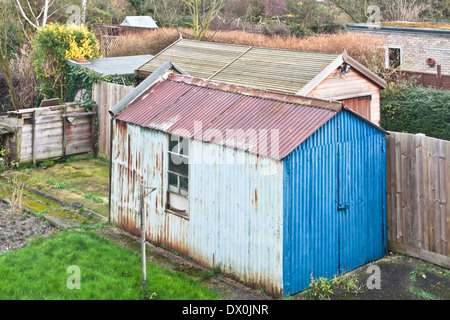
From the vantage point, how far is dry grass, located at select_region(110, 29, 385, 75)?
18.9 m

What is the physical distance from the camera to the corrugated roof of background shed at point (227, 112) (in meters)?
8.07

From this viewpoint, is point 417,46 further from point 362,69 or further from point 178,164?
point 178,164

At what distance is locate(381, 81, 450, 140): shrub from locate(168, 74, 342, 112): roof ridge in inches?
337

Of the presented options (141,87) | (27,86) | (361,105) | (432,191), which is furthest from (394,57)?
(432,191)

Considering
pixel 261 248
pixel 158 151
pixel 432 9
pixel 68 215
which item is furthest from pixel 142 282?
pixel 432 9

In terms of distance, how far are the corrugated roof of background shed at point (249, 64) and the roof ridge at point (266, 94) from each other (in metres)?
3.27

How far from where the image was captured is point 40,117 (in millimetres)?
15000

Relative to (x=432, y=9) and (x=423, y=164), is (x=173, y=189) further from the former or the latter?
(x=432, y=9)

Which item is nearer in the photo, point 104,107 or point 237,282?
point 237,282

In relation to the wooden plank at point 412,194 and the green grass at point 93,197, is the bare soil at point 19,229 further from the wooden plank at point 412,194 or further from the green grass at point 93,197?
the wooden plank at point 412,194

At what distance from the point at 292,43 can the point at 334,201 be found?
1449 centimetres

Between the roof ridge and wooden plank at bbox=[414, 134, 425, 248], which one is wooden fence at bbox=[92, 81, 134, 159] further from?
wooden plank at bbox=[414, 134, 425, 248]

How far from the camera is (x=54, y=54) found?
680 inches

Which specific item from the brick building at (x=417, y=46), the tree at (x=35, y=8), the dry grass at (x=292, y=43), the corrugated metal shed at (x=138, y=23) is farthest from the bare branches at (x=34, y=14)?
the brick building at (x=417, y=46)
